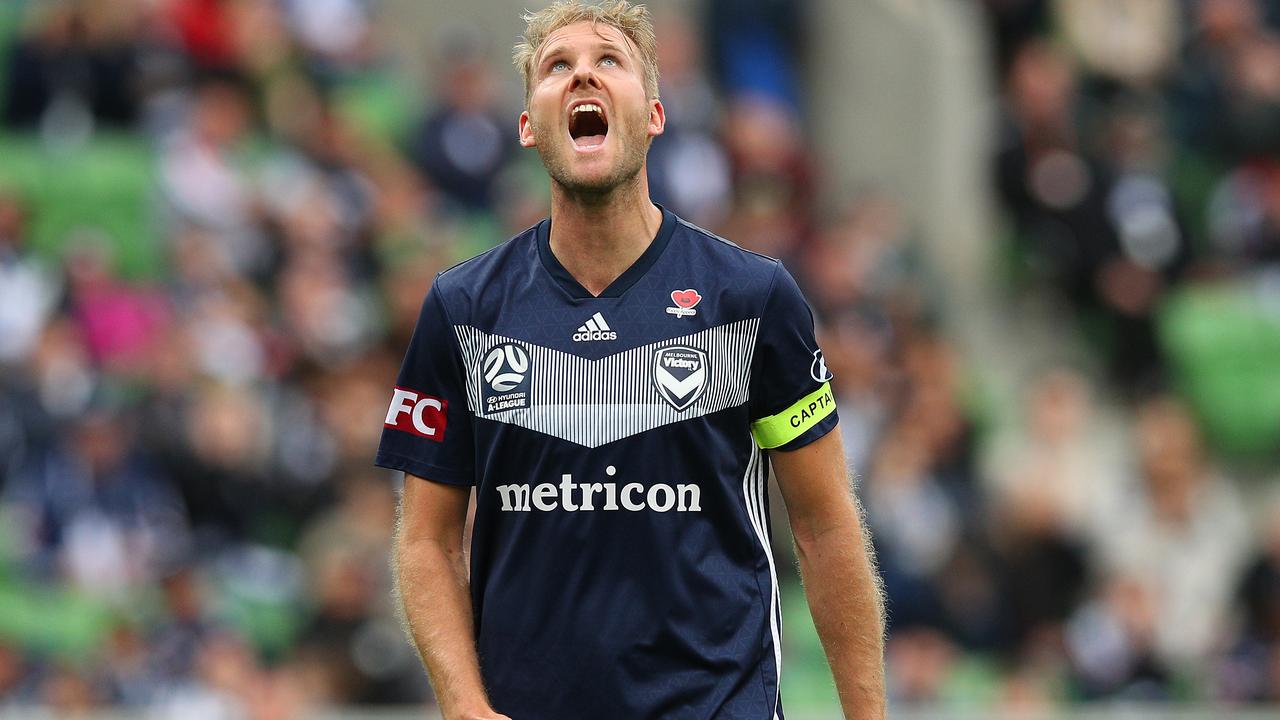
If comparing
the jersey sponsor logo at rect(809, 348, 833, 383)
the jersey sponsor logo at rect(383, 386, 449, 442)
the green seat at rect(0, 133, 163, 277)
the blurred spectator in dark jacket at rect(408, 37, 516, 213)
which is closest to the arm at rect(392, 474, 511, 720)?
the jersey sponsor logo at rect(383, 386, 449, 442)

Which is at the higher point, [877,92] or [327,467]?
[877,92]

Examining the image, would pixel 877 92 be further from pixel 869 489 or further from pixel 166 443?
pixel 166 443

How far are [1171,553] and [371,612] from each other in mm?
4883

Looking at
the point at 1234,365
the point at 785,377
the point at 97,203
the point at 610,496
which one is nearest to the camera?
the point at 610,496

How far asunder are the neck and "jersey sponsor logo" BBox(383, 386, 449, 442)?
39cm

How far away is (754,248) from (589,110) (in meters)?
8.46

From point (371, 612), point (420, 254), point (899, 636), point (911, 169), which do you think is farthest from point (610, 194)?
point (911, 169)

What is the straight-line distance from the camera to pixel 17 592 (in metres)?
10.1

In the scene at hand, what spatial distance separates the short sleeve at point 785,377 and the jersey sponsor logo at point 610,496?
0.22 meters

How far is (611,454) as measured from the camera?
161 inches

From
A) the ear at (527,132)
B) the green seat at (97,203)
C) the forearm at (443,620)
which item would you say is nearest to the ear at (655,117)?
the ear at (527,132)

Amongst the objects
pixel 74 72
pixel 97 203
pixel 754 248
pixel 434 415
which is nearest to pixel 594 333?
pixel 434 415

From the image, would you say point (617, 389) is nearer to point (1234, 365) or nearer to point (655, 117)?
point (655, 117)

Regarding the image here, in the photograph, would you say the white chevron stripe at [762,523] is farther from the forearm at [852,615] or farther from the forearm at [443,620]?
the forearm at [443,620]
